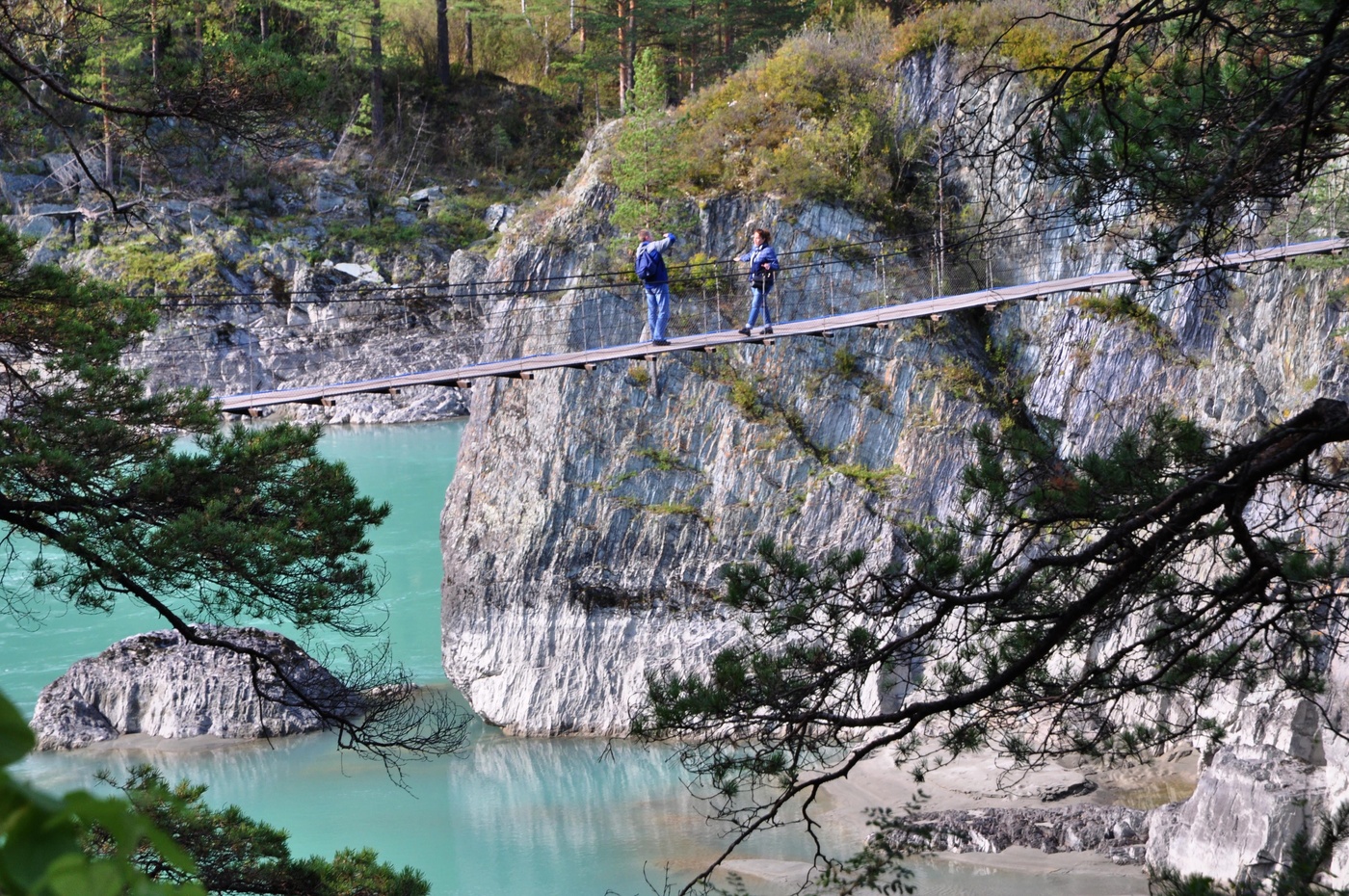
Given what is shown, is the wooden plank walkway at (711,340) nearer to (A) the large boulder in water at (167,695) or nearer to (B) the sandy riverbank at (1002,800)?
(A) the large boulder in water at (167,695)

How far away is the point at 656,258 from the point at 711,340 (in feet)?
3.35

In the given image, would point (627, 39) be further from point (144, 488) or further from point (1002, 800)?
point (144, 488)

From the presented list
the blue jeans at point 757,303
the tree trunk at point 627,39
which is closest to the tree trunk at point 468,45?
the tree trunk at point 627,39

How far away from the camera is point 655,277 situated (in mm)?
9109

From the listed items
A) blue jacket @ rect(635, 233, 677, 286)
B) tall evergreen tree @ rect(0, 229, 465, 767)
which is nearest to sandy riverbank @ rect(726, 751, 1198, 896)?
blue jacket @ rect(635, 233, 677, 286)

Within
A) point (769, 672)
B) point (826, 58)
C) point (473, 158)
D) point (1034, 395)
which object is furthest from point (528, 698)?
point (473, 158)

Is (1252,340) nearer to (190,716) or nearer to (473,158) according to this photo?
(190,716)

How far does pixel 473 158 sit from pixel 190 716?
1638 cm

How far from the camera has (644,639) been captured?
10828mm

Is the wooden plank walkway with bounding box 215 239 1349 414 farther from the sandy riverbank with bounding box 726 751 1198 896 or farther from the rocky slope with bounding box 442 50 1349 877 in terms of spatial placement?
the sandy riverbank with bounding box 726 751 1198 896

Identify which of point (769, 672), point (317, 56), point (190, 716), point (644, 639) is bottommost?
point (190, 716)

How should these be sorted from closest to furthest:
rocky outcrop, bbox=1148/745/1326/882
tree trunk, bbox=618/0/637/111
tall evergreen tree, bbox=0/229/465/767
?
tall evergreen tree, bbox=0/229/465/767
rocky outcrop, bbox=1148/745/1326/882
tree trunk, bbox=618/0/637/111

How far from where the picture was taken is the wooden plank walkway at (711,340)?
886 centimetres

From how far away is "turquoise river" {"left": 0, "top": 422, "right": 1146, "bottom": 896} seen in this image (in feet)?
28.1
